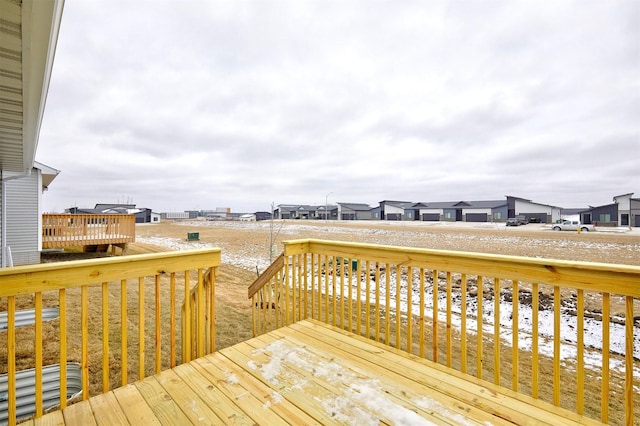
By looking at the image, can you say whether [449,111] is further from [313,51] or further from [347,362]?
[347,362]

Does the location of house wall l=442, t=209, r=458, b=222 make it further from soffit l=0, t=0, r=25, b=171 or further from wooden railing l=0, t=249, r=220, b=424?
soffit l=0, t=0, r=25, b=171

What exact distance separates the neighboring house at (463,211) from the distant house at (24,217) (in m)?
46.7

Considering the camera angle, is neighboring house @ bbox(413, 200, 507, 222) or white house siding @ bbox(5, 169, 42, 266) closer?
white house siding @ bbox(5, 169, 42, 266)

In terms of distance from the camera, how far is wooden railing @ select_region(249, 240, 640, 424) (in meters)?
1.67

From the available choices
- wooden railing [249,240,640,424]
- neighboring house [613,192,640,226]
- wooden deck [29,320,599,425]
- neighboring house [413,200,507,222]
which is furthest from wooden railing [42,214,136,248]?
neighboring house [613,192,640,226]

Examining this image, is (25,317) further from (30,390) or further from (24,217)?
(24,217)

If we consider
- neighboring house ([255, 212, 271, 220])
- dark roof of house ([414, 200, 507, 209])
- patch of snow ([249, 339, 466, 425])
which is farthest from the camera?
neighboring house ([255, 212, 271, 220])

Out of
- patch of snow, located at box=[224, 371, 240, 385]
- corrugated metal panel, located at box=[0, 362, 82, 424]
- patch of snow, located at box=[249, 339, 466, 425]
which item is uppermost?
patch of snow, located at box=[224, 371, 240, 385]

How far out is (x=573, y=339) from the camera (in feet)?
14.8

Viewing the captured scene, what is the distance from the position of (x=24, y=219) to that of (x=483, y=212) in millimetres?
48868

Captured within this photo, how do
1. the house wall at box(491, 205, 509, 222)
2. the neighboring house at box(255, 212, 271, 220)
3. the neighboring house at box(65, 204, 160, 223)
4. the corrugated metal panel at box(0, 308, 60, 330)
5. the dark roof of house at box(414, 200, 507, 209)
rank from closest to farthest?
the corrugated metal panel at box(0, 308, 60, 330) → the house wall at box(491, 205, 509, 222) → the dark roof of house at box(414, 200, 507, 209) → the neighboring house at box(65, 204, 160, 223) → the neighboring house at box(255, 212, 271, 220)

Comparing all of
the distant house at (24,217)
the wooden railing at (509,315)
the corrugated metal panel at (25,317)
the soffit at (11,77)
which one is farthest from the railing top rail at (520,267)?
the distant house at (24,217)

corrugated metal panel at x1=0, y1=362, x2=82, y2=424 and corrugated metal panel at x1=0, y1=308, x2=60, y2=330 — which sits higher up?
corrugated metal panel at x1=0, y1=308, x2=60, y2=330

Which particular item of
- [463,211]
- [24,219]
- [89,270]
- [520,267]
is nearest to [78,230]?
[24,219]
